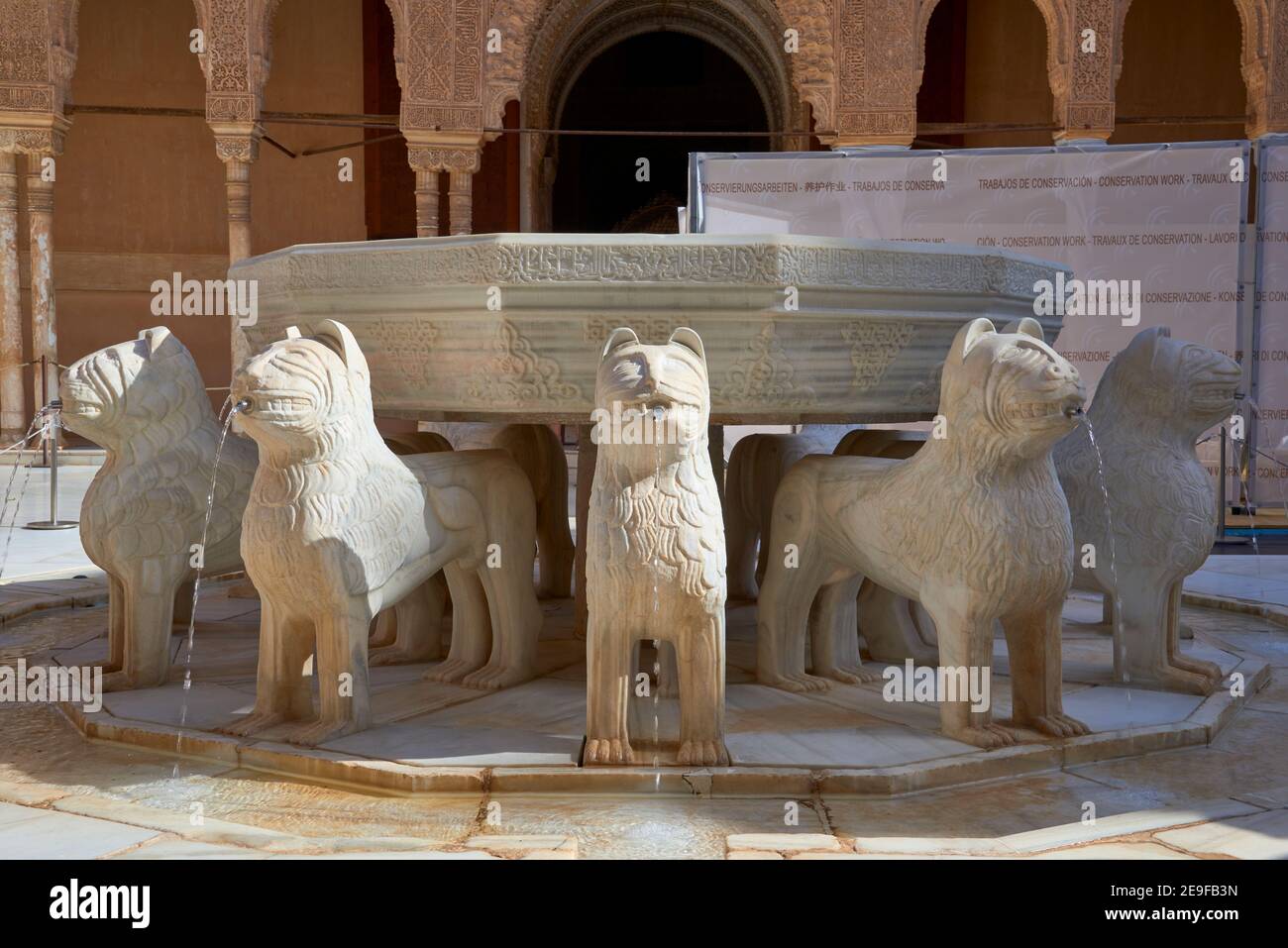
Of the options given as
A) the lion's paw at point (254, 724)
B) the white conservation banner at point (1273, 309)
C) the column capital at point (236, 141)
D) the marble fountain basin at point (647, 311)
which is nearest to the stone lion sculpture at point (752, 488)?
the marble fountain basin at point (647, 311)

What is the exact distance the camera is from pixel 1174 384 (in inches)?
166

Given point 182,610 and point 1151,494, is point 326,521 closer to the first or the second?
point 182,610

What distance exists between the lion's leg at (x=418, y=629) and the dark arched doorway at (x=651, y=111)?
1938cm

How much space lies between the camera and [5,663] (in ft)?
15.8

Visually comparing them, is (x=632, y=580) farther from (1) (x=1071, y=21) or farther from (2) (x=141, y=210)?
(2) (x=141, y=210)

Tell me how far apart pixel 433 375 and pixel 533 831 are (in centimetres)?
164

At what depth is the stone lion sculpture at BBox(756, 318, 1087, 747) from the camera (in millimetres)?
3314

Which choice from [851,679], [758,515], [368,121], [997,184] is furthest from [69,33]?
[851,679]

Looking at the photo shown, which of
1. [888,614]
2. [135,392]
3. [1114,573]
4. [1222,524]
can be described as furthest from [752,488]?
[1222,524]

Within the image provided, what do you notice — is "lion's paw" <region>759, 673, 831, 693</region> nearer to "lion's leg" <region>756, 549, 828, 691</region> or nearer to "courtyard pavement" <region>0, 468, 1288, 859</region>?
"lion's leg" <region>756, 549, 828, 691</region>

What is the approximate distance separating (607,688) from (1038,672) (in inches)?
51.3

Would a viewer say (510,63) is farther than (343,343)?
Yes

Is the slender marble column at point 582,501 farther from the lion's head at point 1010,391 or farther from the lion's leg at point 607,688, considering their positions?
the lion's head at point 1010,391

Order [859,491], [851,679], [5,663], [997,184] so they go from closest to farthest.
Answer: [859,491]
[851,679]
[5,663]
[997,184]
